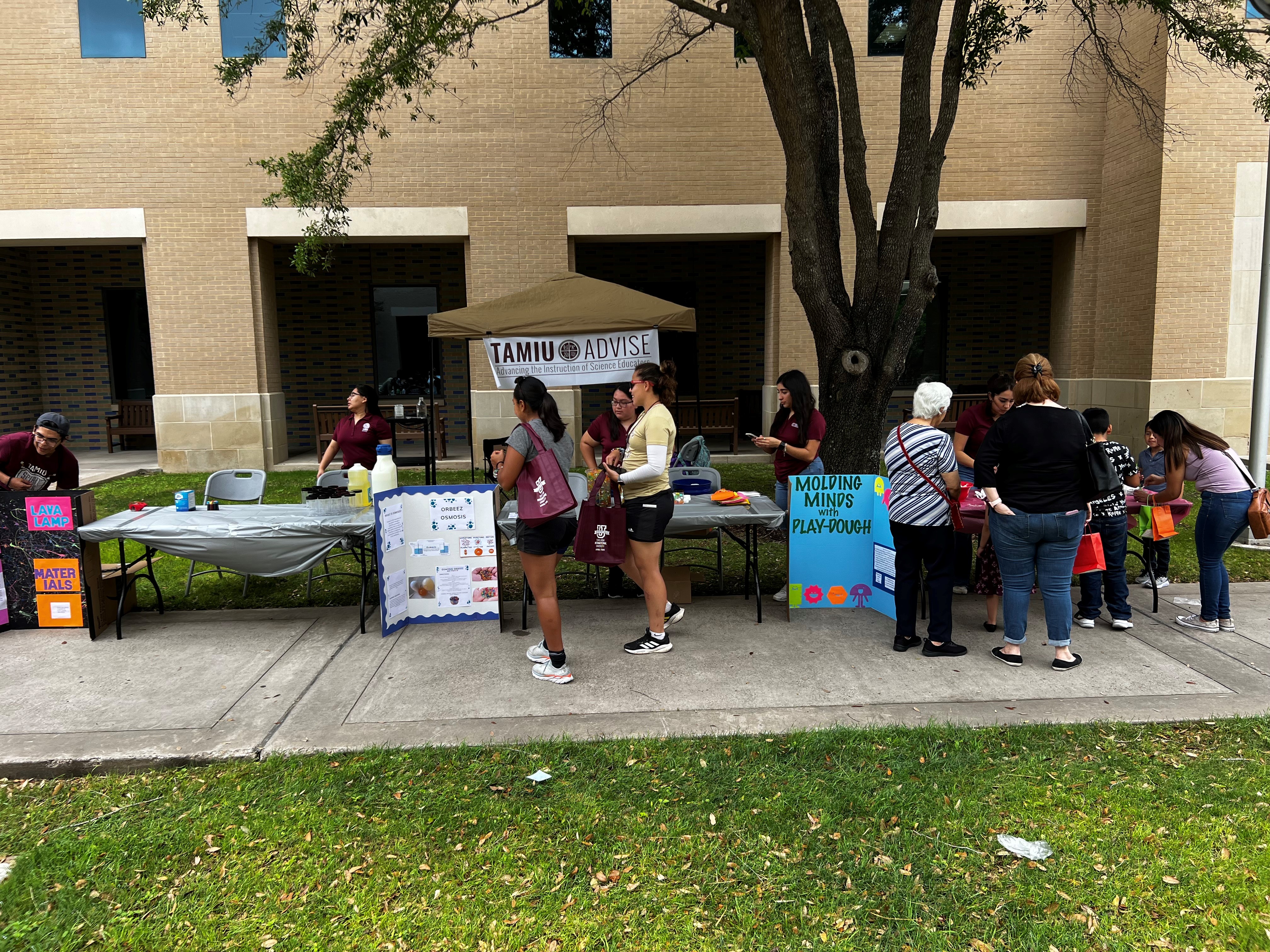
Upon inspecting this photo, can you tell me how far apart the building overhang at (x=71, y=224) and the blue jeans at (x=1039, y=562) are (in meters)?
14.5

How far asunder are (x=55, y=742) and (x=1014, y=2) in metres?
16.9

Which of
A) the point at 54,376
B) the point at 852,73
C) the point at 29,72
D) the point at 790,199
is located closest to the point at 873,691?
the point at 790,199

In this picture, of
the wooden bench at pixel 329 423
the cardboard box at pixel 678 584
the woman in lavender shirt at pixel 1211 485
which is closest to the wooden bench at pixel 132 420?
the wooden bench at pixel 329 423

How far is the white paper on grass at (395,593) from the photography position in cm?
574

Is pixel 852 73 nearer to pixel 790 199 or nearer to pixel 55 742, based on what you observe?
pixel 790 199

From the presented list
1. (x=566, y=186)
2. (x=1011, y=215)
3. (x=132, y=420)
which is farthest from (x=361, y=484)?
(x=132, y=420)

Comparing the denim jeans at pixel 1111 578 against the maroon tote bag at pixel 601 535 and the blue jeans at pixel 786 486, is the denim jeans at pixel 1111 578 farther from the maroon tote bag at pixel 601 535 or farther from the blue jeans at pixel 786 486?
the maroon tote bag at pixel 601 535

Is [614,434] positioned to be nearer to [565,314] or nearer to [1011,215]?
[565,314]

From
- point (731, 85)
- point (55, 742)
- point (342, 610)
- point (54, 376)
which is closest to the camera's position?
point (55, 742)

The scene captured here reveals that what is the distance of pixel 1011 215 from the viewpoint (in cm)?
1423

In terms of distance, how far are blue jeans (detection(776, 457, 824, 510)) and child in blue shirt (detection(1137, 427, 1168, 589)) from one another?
8.00ft

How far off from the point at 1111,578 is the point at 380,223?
40.9 feet

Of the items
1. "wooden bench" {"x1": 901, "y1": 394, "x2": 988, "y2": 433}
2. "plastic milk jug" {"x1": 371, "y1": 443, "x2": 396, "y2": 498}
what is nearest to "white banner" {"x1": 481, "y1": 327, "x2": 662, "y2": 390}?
"plastic milk jug" {"x1": 371, "y1": 443, "x2": 396, "y2": 498}

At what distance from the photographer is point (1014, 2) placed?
14.1m
